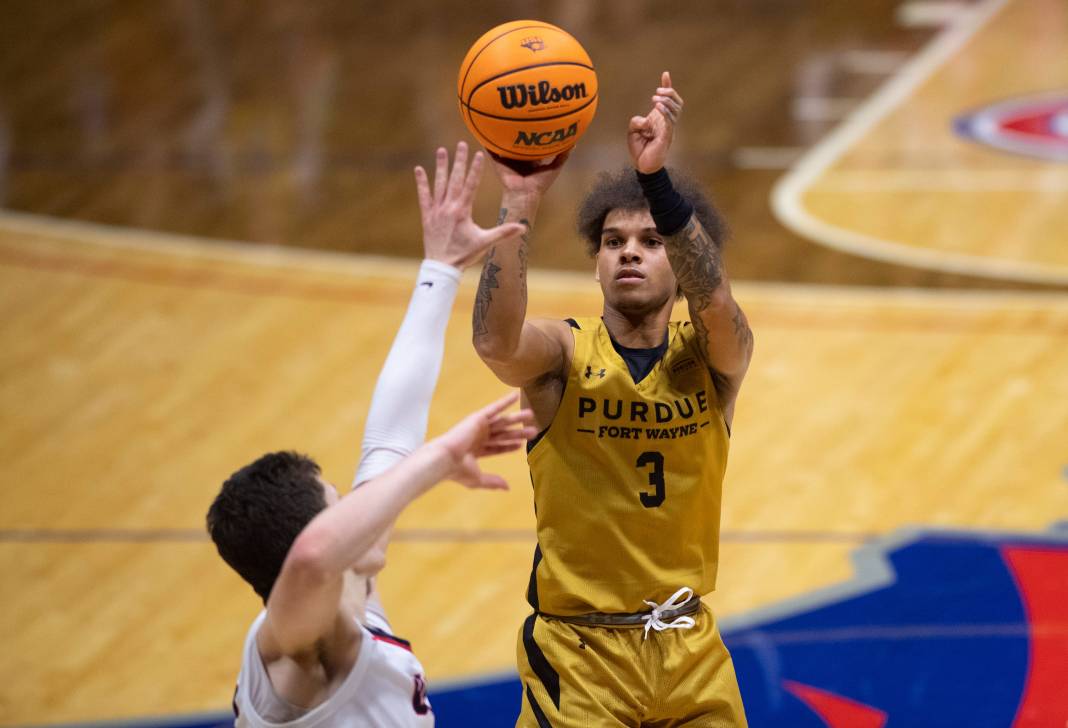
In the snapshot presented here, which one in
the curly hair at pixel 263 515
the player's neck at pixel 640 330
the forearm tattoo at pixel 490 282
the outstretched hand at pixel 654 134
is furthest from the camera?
the player's neck at pixel 640 330

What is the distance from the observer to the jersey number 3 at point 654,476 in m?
4.13

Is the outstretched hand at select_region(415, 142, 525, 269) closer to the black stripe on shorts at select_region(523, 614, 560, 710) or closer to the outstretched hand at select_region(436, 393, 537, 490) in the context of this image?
the outstretched hand at select_region(436, 393, 537, 490)

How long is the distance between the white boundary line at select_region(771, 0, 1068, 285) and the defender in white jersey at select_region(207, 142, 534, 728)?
7.13 metres

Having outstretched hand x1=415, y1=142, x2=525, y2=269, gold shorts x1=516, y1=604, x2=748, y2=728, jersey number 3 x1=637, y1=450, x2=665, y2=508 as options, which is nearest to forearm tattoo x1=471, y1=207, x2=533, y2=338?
outstretched hand x1=415, y1=142, x2=525, y2=269

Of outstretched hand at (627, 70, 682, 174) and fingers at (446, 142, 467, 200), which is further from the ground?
outstretched hand at (627, 70, 682, 174)

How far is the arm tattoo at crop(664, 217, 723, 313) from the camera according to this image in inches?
155

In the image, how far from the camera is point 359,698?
3.25 m

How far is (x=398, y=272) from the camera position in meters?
10.3

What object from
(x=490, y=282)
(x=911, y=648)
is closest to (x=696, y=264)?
(x=490, y=282)

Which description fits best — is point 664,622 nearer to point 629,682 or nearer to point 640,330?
point 629,682

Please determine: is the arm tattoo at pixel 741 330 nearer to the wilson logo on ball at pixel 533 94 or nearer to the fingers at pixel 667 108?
the fingers at pixel 667 108

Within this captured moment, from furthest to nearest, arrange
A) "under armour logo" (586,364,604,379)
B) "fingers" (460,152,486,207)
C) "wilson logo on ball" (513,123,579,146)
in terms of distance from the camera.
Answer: "under armour logo" (586,364,604,379), "wilson logo on ball" (513,123,579,146), "fingers" (460,152,486,207)

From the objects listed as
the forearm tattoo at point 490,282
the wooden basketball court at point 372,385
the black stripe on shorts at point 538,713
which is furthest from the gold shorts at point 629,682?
the wooden basketball court at point 372,385

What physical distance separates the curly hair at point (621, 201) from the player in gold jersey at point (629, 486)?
0.05 metres
